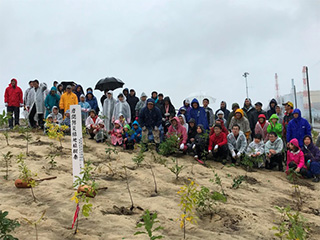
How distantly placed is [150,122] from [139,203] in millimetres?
4178

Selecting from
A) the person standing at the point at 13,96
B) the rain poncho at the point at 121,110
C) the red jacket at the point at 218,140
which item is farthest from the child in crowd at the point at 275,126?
the person standing at the point at 13,96

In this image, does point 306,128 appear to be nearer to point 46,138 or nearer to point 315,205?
point 315,205

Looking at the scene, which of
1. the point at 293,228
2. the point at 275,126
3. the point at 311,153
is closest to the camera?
the point at 293,228

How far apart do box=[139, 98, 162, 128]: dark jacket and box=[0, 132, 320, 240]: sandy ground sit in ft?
6.18

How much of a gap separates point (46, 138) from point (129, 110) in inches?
99.5

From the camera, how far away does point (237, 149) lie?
746 centimetres

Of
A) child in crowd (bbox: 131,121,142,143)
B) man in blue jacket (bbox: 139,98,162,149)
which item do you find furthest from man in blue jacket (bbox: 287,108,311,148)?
child in crowd (bbox: 131,121,142,143)

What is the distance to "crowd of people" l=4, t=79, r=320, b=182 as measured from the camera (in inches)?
278

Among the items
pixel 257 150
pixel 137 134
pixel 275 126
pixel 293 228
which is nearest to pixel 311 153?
pixel 257 150

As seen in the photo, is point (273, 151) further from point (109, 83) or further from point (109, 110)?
point (109, 83)

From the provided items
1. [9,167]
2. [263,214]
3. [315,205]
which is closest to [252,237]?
A: [263,214]

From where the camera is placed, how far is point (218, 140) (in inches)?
295

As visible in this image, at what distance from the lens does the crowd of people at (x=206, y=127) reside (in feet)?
23.2

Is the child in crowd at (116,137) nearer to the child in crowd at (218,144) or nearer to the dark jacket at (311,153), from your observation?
the child in crowd at (218,144)
